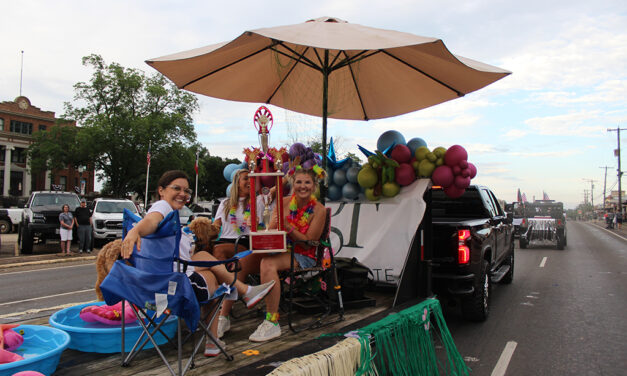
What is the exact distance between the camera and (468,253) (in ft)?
17.1

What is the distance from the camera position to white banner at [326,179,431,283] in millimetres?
4645

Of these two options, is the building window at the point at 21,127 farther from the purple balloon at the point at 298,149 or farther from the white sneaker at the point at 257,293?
the white sneaker at the point at 257,293

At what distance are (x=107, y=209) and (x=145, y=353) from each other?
14.6 metres

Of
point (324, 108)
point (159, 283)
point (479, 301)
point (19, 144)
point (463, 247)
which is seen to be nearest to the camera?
point (159, 283)

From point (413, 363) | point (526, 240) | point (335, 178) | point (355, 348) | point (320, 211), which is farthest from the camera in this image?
point (526, 240)

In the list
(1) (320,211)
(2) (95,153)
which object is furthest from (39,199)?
(2) (95,153)

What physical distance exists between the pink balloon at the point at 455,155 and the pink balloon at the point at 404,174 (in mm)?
398

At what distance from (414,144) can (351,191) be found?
94 centimetres

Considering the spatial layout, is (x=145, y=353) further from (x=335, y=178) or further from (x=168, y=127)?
(x=168, y=127)

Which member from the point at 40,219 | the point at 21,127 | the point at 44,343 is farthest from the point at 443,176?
the point at 21,127

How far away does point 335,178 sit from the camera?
18.0 feet

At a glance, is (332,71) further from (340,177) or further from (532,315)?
(532,315)

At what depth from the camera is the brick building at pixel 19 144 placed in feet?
173

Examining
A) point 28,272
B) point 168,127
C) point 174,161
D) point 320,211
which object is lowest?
point 28,272
